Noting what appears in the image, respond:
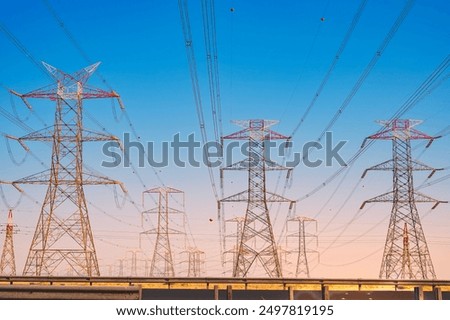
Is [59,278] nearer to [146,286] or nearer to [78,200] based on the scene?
[146,286]

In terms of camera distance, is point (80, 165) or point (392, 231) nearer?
point (80, 165)

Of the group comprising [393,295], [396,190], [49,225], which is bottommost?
[393,295]

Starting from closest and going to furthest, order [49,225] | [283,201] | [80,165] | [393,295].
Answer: [393,295], [49,225], [80,165], [283,201]

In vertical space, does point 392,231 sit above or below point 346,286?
above

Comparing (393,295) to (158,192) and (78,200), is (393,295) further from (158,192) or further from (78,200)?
(158,192)

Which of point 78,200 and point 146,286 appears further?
point 78,200
